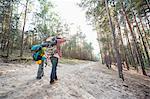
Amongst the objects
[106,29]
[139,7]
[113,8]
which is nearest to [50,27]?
[106,29]

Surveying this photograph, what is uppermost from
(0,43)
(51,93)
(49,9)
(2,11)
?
(49,9)

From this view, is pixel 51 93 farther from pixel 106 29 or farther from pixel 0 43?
pixel 0 43

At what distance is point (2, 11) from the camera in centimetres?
2603

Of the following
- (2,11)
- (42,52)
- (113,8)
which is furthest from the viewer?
(2,11)

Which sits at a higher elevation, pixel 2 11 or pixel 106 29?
pixel 2 11

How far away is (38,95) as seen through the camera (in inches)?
186

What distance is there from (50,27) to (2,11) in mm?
17041

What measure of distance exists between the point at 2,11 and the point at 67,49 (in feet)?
117

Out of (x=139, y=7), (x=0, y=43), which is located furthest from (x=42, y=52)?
(x=0, y=43)

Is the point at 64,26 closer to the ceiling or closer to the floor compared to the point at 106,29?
closer to the ceiling

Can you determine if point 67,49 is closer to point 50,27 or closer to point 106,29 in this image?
point 50,27

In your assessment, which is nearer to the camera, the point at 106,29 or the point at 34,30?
the point at 106,29

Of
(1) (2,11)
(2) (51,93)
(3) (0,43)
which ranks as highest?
(1) (2,11)

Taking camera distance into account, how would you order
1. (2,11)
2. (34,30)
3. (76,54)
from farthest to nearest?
(76,54)
(34,30)
(2,11)
